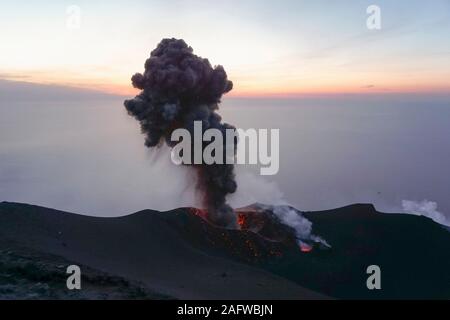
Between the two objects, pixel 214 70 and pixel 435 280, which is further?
pixel 214 70

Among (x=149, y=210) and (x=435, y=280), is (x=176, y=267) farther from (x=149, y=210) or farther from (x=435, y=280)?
(x=435, y=280)

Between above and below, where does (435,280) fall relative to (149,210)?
below
